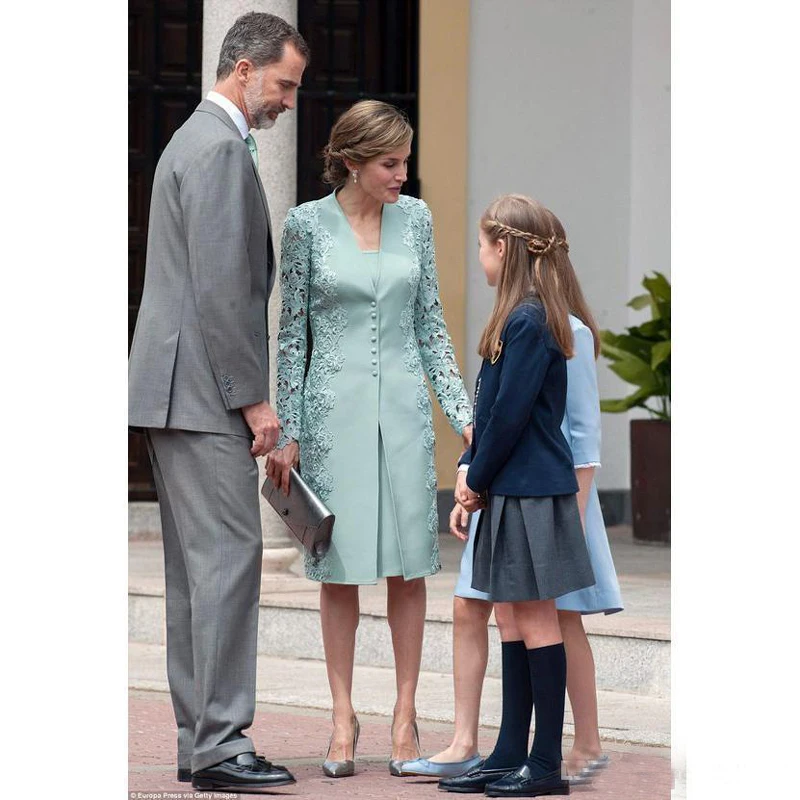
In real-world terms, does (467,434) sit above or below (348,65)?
below

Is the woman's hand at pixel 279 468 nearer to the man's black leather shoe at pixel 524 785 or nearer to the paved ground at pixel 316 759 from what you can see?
the paved ground at pixel 316 759

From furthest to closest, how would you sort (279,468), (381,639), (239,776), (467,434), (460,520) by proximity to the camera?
(381,639) → (467,434) → (279,468) → (460,520) → (239,776)

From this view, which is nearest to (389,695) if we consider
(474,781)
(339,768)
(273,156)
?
(339,768)

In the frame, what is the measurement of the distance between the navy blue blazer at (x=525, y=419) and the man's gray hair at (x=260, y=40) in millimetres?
862

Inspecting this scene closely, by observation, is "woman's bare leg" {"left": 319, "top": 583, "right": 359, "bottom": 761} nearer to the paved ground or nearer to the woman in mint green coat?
the woman in mint green coat

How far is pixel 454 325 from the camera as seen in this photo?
10602 mm

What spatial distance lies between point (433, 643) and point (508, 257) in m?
2.42

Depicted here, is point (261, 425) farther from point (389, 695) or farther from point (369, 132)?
point (389, 695)

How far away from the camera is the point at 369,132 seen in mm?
4871

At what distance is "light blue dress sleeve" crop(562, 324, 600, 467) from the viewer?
4727 mm

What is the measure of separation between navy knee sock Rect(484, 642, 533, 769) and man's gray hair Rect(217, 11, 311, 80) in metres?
1.56

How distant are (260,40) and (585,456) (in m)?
1.31
